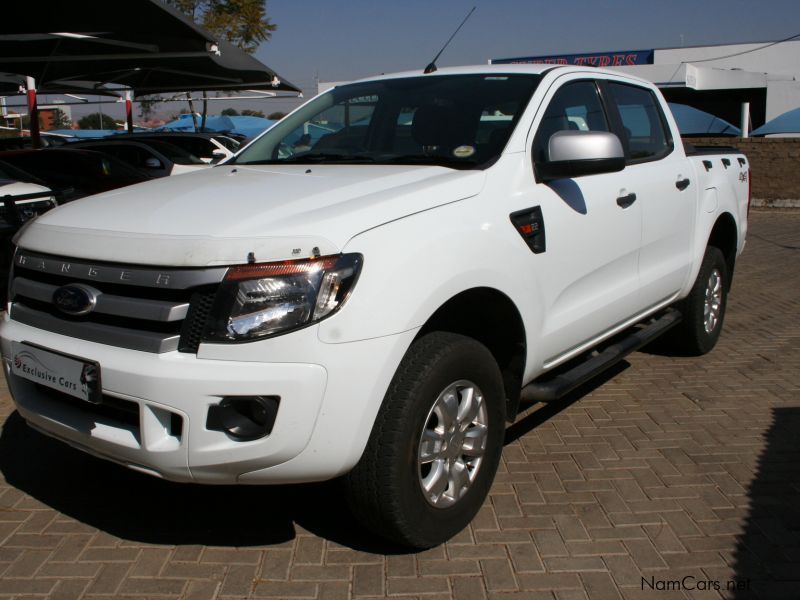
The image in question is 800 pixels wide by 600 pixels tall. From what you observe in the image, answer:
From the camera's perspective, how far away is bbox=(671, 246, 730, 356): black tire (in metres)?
5.23

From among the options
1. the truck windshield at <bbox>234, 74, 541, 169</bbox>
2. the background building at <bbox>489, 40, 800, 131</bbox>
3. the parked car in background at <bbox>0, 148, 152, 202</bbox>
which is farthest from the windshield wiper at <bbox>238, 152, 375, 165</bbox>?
the background building at <bbox>489, 40, 800, 131</bbox>

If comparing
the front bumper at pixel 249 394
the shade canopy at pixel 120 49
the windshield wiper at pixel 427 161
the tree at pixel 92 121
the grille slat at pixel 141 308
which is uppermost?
the shade canopy at pixel 120 49

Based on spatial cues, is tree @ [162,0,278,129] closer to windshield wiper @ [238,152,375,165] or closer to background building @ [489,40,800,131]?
background building @ [489,40,800,131]

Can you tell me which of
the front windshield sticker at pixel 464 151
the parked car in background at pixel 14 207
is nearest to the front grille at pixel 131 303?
the front windshield sticker at pixel 464 151

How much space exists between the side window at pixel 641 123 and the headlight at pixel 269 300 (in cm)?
248

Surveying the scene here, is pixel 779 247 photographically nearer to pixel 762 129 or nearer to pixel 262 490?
pixel 762 129

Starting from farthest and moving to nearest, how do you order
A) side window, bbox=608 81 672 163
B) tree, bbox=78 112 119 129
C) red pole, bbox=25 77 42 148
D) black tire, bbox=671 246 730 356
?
tree, bbox=78 112 119 129 < red pole, bbox=25 77 42 148 < black tire, bbox=671 246 730 356 < side window, bbox=608 81 672 163

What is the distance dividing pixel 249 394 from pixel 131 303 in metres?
0.53

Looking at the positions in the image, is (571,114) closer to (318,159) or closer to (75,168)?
(318,159)

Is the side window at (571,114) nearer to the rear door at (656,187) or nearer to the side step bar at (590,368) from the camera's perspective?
the rear door at (656,187)

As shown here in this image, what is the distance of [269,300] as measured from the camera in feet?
8.04

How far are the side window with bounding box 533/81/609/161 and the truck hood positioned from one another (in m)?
0.60

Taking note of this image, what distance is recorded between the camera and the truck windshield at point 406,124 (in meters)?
3.54

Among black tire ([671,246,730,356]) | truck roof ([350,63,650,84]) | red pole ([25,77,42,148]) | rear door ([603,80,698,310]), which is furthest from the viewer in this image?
red pole ([25,77,42,148])
